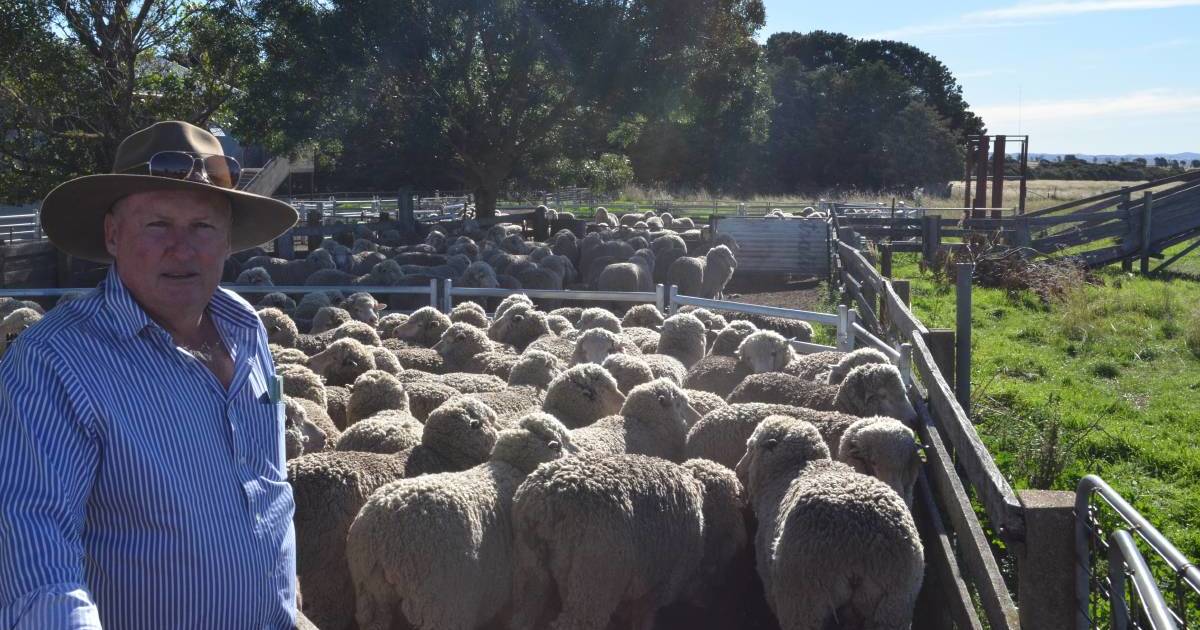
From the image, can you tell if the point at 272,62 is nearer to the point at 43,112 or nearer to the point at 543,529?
the point at 43,112

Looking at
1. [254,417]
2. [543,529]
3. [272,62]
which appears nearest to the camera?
[254,417]

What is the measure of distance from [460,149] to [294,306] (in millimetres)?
15787

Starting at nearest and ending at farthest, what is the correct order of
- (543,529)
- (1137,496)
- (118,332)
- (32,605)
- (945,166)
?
(32,605), (118,332), (543,529), (1137,496), (945,166)

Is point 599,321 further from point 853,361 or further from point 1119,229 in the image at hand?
point 1119,229

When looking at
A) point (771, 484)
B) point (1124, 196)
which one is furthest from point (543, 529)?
point (1124, 196)

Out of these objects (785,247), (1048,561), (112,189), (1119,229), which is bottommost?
(785,247)

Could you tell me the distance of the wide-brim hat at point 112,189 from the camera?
2.33 meters

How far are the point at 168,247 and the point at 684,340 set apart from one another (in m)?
6.74

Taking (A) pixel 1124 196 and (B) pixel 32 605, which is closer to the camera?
(B) pixel 32 605

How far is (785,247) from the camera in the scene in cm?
2119

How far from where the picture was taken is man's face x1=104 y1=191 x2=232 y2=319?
229 cm

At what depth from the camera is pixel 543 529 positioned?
4.42 meters

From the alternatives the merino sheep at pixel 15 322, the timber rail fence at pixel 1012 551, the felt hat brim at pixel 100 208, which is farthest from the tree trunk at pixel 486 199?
the felt hat brim at pixel 100 208

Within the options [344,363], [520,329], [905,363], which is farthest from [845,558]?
[520,329]
